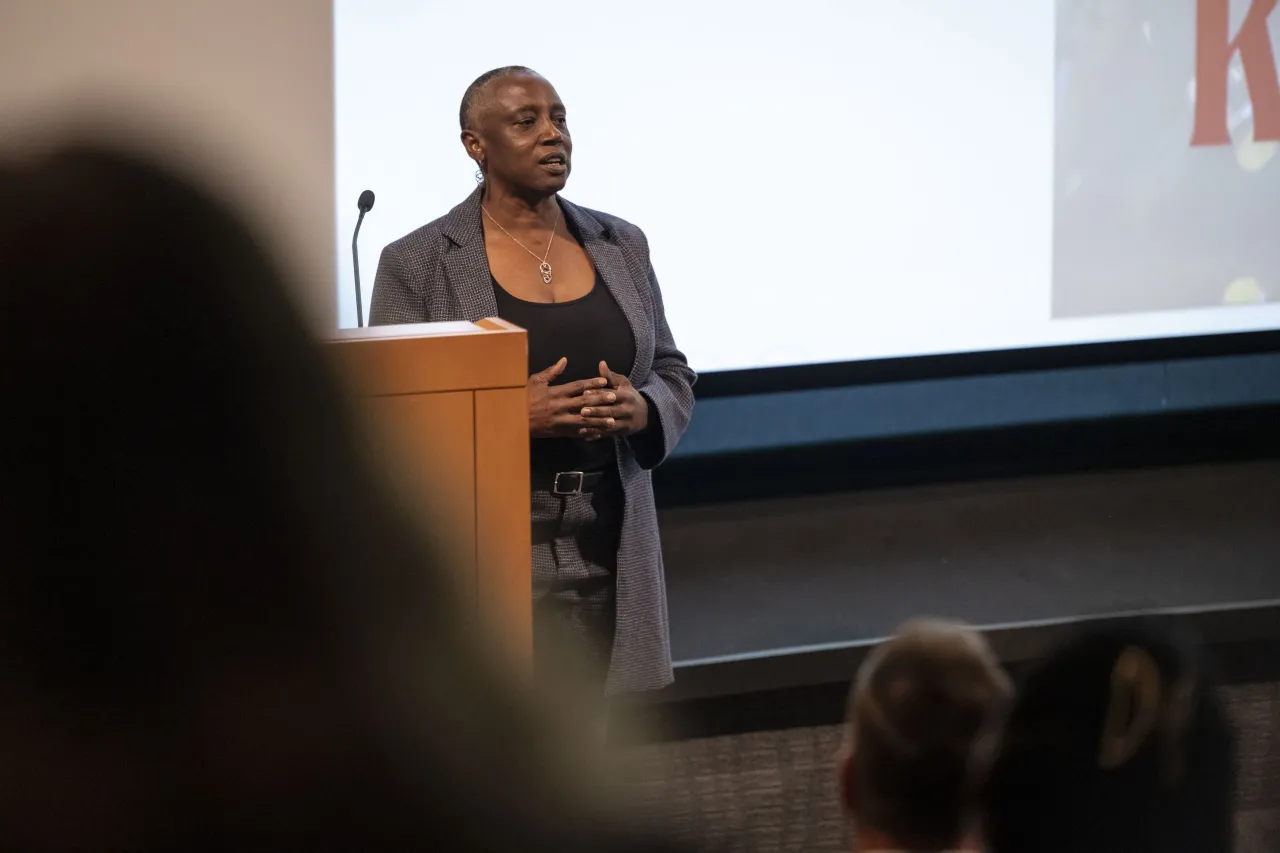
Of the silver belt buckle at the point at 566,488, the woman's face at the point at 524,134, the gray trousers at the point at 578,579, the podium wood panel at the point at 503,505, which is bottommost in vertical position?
the gray trousers at the point at 578,579

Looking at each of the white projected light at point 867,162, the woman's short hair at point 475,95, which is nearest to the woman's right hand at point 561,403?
the woman's short hair at point 475,95

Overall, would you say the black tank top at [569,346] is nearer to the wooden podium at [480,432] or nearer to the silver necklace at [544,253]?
the silver necklace at [544,253]

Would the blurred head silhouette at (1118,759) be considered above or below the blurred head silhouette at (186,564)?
below

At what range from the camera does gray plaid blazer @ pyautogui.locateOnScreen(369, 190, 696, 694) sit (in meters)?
2.01

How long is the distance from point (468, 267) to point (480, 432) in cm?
99

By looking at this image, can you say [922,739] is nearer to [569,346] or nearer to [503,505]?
[503,505]

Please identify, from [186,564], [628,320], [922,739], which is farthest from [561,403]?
[186,564]

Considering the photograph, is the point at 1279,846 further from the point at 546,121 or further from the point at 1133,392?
the point at 546,121

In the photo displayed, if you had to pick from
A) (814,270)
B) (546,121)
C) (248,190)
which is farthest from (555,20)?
(248,190)

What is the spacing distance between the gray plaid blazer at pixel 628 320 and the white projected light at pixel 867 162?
1.20 metres

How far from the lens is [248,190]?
0.28m

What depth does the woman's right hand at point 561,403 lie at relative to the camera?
1.88 m

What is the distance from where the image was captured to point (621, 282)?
2.11 metres

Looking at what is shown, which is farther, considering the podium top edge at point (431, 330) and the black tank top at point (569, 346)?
the black tank top at point (569, 346)
